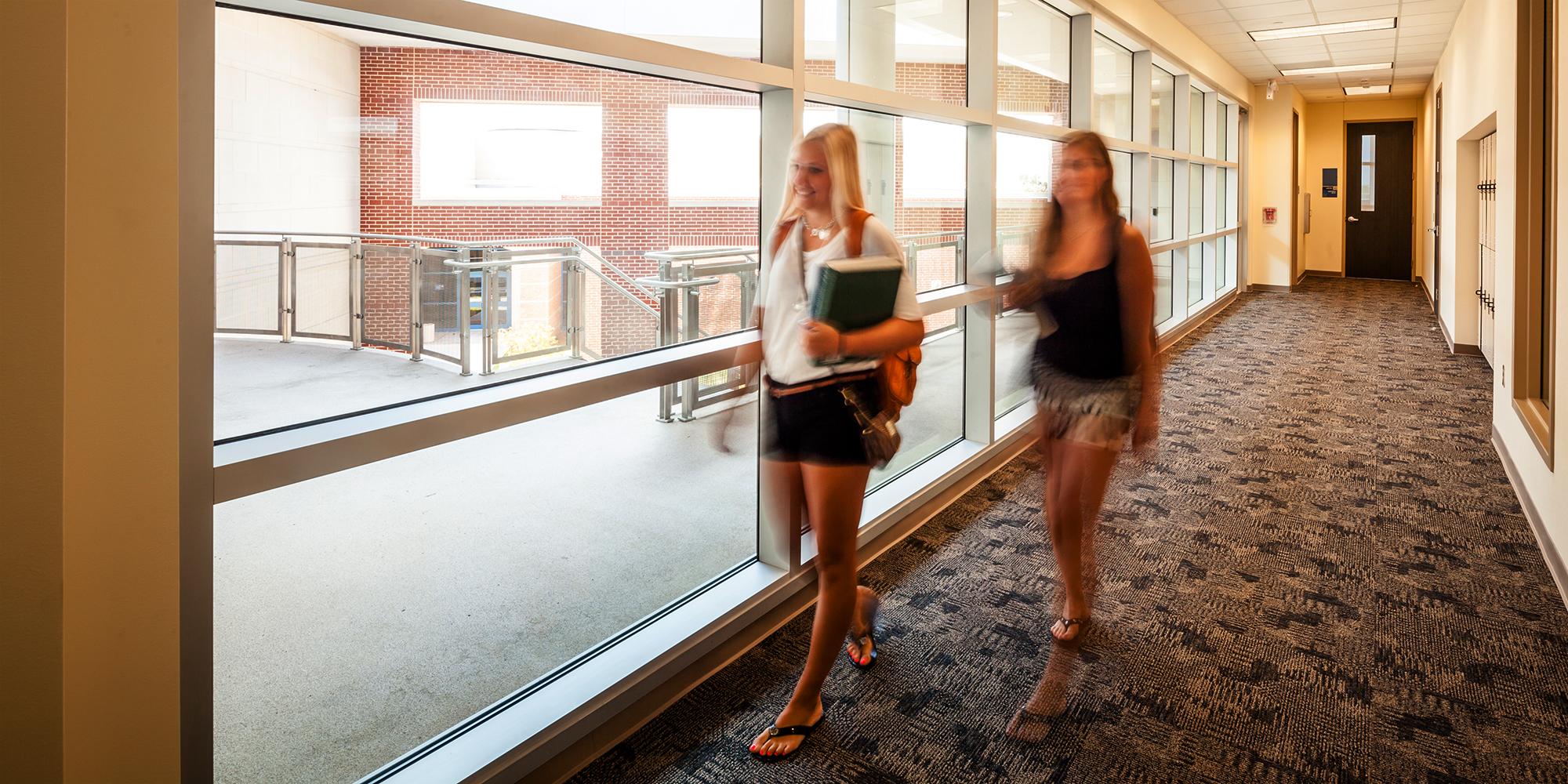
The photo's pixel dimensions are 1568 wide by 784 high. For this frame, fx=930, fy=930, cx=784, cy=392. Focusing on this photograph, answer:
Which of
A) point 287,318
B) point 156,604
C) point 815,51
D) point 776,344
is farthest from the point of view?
point 815,51

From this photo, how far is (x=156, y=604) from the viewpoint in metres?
1.42

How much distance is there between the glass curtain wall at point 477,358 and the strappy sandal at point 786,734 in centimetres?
39

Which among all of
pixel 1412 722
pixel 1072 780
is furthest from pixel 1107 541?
pixel 1072 780

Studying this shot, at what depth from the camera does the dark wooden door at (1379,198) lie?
15.2 m

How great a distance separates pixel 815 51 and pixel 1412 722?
8.55 feet

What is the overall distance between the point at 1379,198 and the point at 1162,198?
9.22 meters

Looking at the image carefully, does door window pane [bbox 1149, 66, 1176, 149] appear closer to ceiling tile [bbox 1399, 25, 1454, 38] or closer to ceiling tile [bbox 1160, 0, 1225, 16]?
ceiling tile [bbox 1160, 0, 1225, 16]

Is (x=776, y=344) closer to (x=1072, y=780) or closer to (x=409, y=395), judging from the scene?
(x=409, y=395)

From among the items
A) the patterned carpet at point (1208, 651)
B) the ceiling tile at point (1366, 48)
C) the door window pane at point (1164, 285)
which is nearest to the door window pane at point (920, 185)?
the patterned carpet at point (1208, 651)

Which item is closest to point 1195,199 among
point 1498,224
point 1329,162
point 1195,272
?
point 1195,272

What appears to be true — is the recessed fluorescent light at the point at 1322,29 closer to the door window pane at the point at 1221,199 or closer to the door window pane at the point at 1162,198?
the door window pane at the point at 1162,198

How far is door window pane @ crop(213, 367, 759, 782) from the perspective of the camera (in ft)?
6.31

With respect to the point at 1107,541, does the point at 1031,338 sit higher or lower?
higher

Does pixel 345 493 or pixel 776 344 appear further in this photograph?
pixel 776 344
